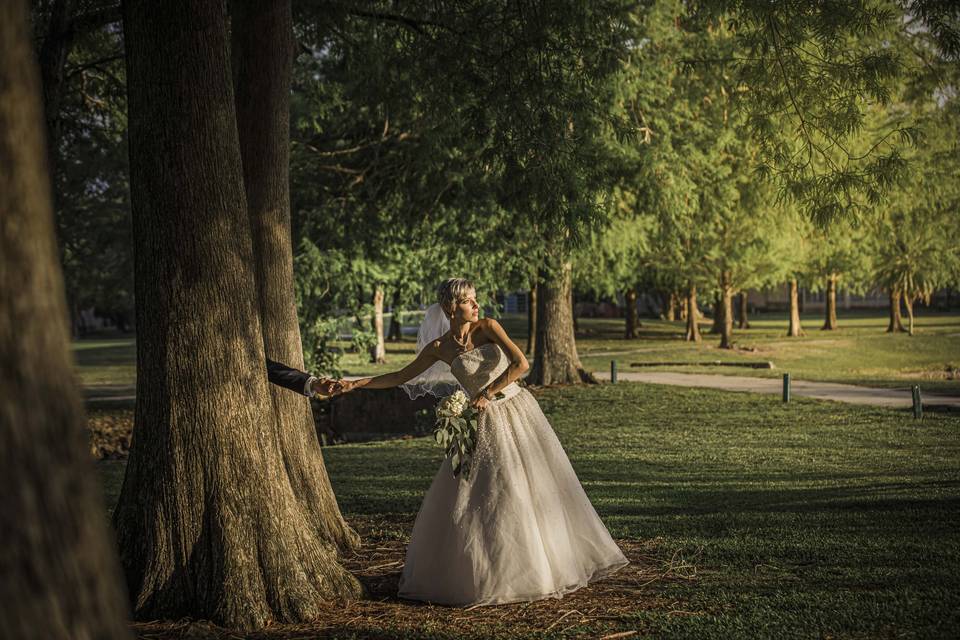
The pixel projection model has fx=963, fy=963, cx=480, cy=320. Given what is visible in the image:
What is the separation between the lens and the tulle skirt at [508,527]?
6680mm

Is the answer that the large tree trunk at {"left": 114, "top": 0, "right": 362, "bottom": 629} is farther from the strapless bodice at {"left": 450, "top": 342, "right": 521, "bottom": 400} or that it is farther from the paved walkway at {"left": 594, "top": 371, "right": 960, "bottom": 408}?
the paved walkway at {"left": 594, "top": 371, "right": 960, "bottom": 408}

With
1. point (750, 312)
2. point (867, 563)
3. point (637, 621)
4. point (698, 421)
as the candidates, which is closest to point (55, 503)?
point (637, 621)

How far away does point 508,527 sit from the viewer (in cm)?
670

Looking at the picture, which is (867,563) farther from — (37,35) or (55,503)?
(37,35)

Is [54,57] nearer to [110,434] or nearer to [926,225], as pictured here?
[110,434]

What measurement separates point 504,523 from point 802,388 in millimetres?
18231

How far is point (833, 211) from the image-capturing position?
10656 millimetres

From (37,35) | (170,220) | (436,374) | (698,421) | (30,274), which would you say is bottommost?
(698,421)

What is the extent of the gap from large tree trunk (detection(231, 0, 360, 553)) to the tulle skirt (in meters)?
1.53

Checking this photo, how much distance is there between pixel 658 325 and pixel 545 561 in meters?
56.2

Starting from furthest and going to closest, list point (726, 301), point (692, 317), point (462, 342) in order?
1. point (692, 317)
2. point (726, 301)
3. point (462, 342)

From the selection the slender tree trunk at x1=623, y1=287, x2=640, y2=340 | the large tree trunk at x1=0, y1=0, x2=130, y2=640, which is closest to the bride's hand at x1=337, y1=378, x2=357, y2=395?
the large tree trunk at x1=0, y1=0, x2=130, y2=640

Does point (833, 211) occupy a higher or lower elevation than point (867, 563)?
higher

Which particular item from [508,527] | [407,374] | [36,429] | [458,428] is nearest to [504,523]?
[508,527]
